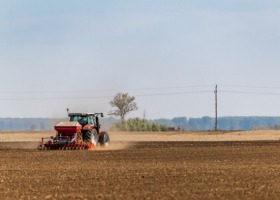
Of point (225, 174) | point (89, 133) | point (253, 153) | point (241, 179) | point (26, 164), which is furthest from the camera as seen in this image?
point (89, 133)

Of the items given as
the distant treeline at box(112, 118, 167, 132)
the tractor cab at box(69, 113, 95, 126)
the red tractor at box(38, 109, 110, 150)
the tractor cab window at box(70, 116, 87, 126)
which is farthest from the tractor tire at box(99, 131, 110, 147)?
the distant treeline at box(112, 118, 167, 132)

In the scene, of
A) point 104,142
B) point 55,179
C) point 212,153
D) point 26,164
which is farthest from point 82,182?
point 104,142

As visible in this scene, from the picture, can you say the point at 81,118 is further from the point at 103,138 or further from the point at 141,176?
the point at 141,176

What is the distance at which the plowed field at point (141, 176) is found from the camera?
20.7 m

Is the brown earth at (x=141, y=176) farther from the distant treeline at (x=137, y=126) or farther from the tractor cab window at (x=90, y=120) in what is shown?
the distant treeline at (x=137, y=126)

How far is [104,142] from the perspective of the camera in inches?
1745

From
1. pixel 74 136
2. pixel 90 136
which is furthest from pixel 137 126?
pixel 74 136

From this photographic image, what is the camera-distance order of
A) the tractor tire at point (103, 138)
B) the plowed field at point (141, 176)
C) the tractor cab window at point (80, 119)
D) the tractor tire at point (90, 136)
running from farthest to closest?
1. the tractor tire at point (103, 138)
2. the tractor cab window at point (80, 119)
3. the tractor tire at point (90, 136)
4. the plowed field at point (141, 176)

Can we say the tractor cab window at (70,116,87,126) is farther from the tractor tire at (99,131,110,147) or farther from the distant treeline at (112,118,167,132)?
the distant treeline at (112,118,167,132)

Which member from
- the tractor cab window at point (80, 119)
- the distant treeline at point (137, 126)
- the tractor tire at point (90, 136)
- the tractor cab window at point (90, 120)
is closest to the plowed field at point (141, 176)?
the tractor tire at point (90, 136)

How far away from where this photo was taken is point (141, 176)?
82.8ft

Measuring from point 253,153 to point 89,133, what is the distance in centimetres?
→ 937

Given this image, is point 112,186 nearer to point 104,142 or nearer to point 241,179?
point 241,179

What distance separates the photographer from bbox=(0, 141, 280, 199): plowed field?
20672 mm
